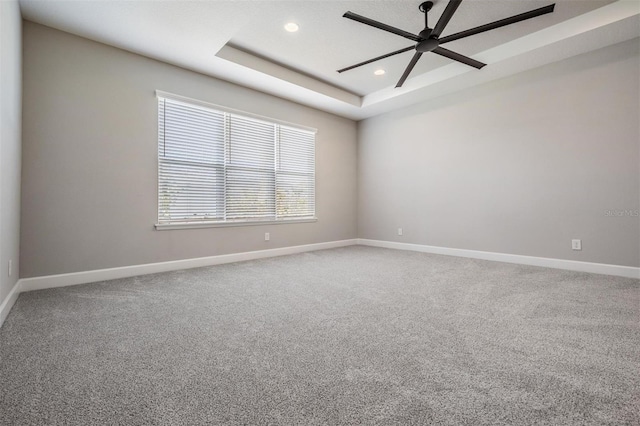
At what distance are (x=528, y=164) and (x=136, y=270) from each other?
510 centimetres

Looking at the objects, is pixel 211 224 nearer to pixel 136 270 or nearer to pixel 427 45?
pixel 136 270

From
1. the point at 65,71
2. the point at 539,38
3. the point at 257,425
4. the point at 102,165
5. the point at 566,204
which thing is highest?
the point at 539,38

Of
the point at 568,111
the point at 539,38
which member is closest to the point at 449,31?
the point at 539,38

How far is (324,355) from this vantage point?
1.59 meters

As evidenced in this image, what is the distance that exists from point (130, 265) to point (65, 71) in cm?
212

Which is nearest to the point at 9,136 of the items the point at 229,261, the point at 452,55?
the point at 229,261

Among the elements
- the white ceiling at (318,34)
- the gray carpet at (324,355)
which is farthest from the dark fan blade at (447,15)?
the gray carpet at (324,355)

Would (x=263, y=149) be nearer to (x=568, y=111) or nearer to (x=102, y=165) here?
(x=102, y=165)

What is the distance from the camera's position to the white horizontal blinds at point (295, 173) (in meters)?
4.95

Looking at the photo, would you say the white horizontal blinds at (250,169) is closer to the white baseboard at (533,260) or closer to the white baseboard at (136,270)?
the white baseboard at (136,270)

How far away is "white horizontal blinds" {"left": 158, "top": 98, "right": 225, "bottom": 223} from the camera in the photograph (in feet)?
12.1

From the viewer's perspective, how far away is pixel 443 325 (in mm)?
1993

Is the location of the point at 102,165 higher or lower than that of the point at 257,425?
higher

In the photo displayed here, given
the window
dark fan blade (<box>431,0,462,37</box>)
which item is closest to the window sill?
the window
